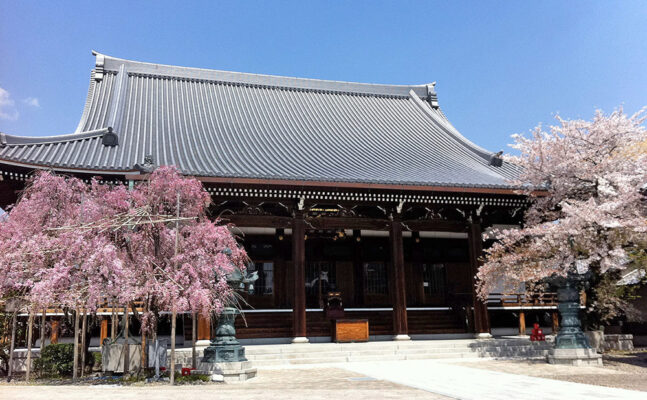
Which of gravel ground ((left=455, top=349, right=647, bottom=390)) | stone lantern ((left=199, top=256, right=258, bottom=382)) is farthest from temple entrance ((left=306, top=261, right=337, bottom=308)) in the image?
stone lantern ((left=199, top=256, right=258, bottom=382))

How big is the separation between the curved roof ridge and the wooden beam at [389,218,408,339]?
12.3 meters

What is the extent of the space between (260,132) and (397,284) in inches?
336

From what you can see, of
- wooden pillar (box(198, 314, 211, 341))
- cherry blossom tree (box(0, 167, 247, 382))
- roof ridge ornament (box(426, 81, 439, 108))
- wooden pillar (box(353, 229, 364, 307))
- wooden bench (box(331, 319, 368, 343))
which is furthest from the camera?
roof ridge ornament (box(426, 81, 439, 108))

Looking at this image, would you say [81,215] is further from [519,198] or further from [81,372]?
[519,198]

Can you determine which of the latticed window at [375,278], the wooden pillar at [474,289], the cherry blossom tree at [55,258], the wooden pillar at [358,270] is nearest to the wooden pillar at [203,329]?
the cherry blossom tree at [55,258]

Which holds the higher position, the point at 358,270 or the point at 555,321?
the point at 358,270

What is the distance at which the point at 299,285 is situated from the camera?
16.1 metres

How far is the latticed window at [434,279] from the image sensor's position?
68.0 ft

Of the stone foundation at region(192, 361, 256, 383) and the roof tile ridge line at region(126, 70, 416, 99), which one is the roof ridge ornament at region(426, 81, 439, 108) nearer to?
the roof tile ridge line at region(126, 70, 416, 99)

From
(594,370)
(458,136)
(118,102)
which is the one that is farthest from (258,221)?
(458,136)

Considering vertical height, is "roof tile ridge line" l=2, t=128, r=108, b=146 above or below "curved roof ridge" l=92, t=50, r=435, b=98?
below

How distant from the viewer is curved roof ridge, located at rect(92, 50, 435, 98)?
A: 2511 centimetres

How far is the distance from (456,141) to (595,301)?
9.20 metres

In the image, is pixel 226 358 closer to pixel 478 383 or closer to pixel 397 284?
pixel 478 383
